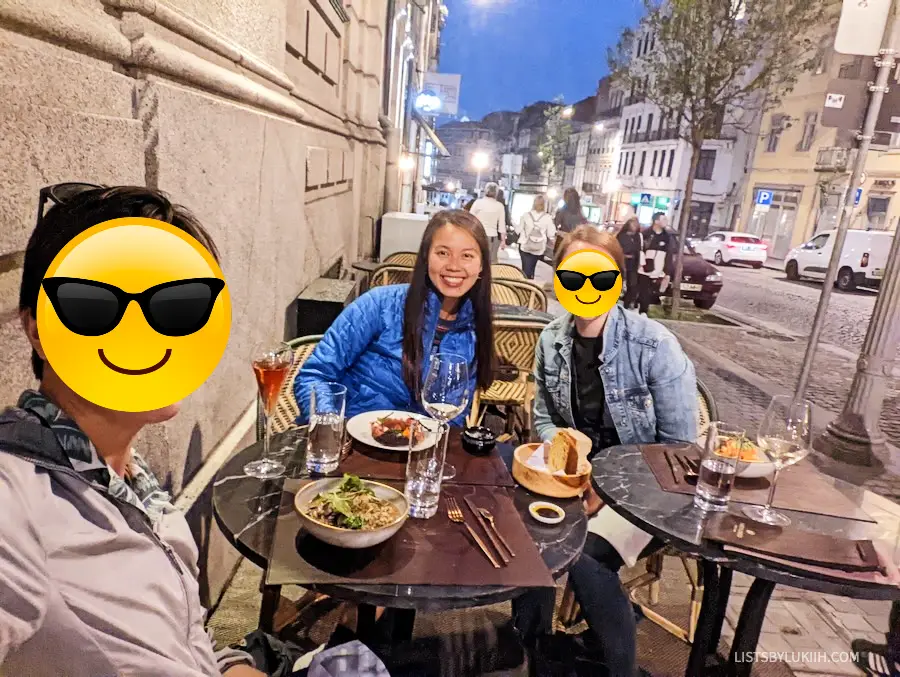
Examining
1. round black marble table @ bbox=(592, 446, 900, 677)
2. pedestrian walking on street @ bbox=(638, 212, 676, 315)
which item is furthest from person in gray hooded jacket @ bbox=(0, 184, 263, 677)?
pedestrian walking on street @ bbox=(638, 212, 676, 315)

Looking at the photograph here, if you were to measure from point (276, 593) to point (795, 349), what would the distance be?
10231 mm

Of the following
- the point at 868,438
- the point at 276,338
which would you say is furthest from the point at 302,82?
the point at 868,438

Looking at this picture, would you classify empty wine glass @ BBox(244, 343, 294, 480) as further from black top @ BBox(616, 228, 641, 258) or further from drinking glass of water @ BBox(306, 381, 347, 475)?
black top @ BBox(616, 228, 641, 258)

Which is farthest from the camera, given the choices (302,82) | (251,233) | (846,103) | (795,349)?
(795,349)

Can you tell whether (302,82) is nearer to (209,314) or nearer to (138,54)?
(138,54)

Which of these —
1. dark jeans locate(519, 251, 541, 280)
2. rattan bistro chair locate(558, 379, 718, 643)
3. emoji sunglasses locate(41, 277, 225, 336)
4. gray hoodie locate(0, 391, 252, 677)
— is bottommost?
rattan bistro chair locate(558, 379, 718, 643)

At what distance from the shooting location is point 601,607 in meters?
2.27

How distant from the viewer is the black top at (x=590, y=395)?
2.73 meters

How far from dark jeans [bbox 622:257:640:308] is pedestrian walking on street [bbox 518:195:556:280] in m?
1.40

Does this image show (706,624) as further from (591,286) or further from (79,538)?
(79,538)

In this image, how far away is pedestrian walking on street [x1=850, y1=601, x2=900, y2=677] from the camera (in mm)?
2590

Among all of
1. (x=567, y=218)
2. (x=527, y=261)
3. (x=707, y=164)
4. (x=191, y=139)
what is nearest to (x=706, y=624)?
(x=191, y=139)

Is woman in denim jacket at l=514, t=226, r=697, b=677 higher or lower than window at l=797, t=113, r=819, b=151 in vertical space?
lower

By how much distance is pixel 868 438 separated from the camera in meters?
5.44
